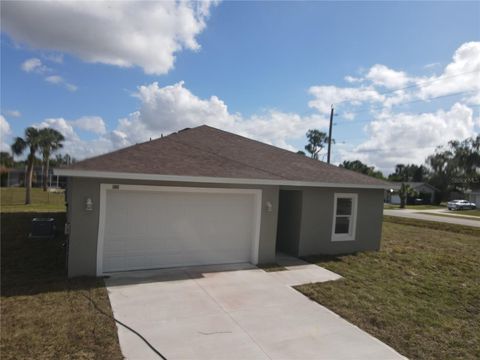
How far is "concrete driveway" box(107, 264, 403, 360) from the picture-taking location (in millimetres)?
4625

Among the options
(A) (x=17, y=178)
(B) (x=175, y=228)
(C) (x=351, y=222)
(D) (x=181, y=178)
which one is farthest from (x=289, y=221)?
(A) (x=17, y=178)

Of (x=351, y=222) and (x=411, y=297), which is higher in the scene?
(x=351, y=222)

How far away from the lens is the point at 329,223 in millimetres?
10492

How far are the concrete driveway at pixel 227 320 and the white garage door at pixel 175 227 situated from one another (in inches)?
21.9

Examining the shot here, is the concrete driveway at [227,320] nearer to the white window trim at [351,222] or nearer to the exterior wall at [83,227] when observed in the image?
the exterior wall at [83,227]

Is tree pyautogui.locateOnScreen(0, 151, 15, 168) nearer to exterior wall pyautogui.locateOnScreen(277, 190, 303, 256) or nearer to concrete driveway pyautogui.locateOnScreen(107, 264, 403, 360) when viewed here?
exterior wall pyautogui.locateOnScreen(277, 190, 303, 256)

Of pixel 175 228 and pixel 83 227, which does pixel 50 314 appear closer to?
pixel 83 227

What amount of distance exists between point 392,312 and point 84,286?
5909mm

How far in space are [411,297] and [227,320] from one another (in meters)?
4.13

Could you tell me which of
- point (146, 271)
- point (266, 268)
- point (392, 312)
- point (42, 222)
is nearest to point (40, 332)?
point (146, 271)

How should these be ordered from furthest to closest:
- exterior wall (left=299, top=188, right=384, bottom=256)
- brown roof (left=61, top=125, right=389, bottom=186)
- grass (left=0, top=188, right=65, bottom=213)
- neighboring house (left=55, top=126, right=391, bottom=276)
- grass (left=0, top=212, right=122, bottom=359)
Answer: grass (left=0, top=188, right=65, bottom=213), exterior wall (left=299, top=188, right=384, bottom=256), brown roof (left=61, top=125, right=389, bottom=186), neighboring house (left=55, top=126, right=391, bottom=276), grass (left=0, top=212, right=122, bottom=359)

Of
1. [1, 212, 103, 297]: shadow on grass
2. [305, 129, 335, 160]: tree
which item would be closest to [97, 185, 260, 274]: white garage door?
[1, 212, 103, 297]: shadow on grass

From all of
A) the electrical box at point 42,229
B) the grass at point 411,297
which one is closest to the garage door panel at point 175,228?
the grass at point 411,297

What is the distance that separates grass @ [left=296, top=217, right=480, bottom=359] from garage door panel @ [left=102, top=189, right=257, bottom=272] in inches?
94.3
